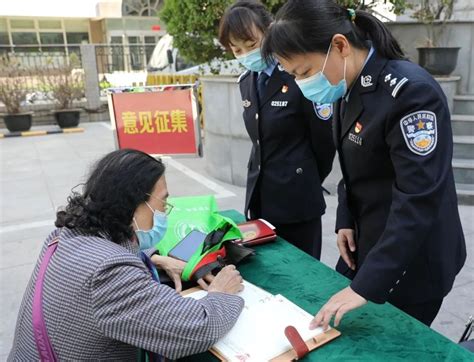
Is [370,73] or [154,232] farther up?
[370,73]

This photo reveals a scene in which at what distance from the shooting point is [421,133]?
111 centimetres

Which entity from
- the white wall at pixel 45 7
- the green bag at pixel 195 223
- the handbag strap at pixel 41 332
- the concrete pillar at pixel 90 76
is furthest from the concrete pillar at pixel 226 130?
the white wall at pixel 45 7

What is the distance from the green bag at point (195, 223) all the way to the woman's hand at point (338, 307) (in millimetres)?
498

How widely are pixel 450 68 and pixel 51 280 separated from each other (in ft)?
15.6

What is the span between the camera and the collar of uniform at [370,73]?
1244 mm

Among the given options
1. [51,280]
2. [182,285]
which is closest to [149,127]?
[182,285]

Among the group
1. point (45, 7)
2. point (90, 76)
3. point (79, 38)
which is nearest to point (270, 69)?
point (90, 76)

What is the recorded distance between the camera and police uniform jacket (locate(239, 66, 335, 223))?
1959 millimetres

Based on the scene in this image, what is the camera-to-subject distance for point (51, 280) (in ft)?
3.70

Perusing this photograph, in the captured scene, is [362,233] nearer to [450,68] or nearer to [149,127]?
[149,127]

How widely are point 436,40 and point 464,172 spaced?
1614mm

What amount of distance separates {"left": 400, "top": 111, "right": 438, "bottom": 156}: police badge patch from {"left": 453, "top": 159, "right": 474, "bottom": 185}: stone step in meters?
3.60

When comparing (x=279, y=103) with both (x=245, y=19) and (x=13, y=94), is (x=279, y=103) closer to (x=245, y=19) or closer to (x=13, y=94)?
(x=245, y=19)

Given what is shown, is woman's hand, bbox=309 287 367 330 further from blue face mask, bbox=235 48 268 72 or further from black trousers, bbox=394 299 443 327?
blue face mask, bbox=235 48 268 72
